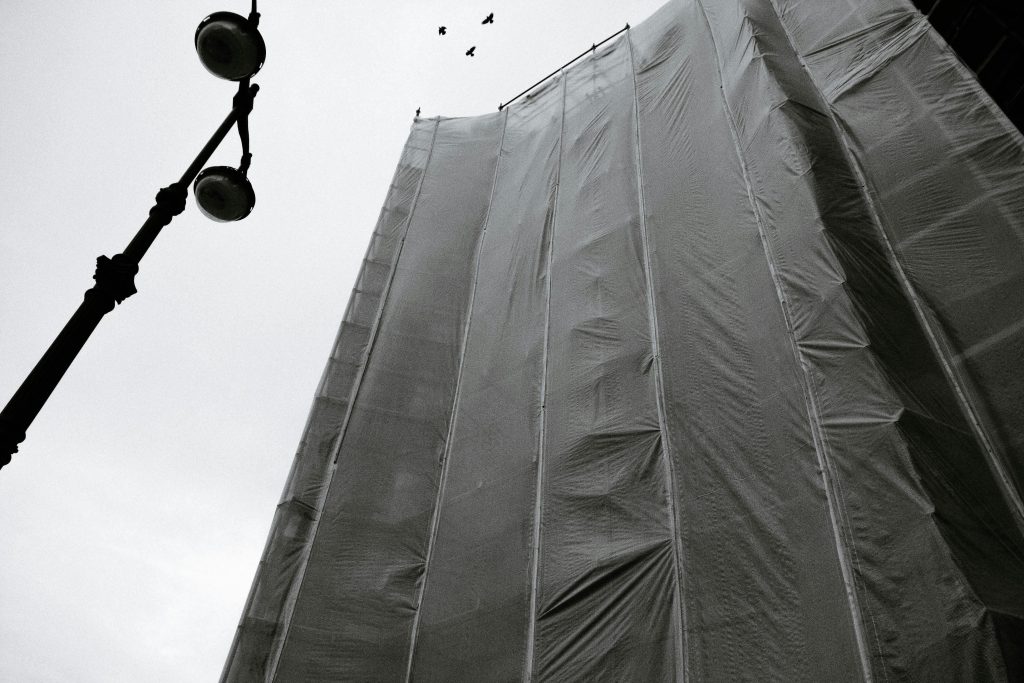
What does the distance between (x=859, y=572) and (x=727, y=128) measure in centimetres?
421

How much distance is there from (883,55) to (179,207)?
5.49 m

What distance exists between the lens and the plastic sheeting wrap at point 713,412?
3.26 m

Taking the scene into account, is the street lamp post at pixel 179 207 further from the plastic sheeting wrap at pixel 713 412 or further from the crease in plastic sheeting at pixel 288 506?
the crease in plastic sheeting at pixel 288 506

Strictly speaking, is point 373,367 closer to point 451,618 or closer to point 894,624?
point 451,618

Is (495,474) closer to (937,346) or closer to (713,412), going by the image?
(713,412)

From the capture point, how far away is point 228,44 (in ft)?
9.80

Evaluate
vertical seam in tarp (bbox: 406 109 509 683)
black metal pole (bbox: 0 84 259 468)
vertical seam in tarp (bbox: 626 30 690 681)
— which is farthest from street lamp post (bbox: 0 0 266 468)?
vertical seam in tarp (bbox: 406 109 509 683)

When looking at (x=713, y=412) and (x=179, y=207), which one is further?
(x=713, y=412)

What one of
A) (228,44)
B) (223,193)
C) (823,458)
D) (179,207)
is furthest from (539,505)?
(228,44)

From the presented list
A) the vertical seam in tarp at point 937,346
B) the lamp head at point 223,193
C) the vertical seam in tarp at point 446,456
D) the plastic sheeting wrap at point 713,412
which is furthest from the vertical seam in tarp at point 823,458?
the lamp head at point 223,193

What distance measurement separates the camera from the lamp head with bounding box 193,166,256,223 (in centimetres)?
314

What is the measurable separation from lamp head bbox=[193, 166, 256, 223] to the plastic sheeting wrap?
2.79 metres

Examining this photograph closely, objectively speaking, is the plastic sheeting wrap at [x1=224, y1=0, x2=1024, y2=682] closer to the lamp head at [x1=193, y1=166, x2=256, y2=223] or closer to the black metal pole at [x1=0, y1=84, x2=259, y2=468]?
the lamp head at [x1=193, y1=166, x2=256, y2=223]

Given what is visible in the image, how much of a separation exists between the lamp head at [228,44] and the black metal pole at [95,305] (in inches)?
5.5
